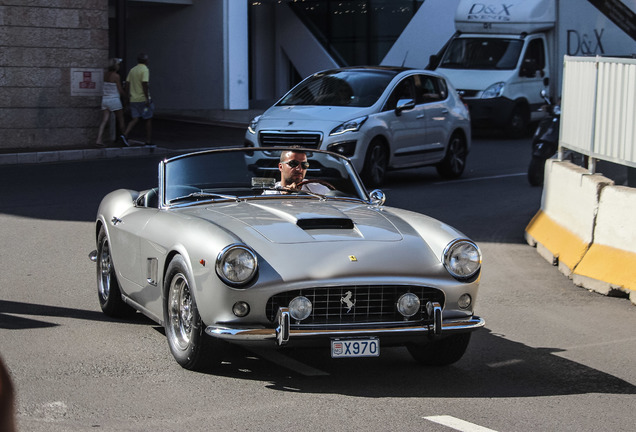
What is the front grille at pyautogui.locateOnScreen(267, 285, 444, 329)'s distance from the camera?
229 inches

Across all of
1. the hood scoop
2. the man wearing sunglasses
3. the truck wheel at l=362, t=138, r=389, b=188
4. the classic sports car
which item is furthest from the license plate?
the truck wheel at l=362, t=138, r=389, b=188

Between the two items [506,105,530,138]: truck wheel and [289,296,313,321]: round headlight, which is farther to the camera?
[506,105,530,138]: truck wheel

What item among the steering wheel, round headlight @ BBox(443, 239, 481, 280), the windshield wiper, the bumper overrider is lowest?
the bumper overrider

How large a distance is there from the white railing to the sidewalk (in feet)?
35.4

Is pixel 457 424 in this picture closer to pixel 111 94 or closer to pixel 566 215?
pixel 566 215

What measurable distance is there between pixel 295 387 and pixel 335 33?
29.2m

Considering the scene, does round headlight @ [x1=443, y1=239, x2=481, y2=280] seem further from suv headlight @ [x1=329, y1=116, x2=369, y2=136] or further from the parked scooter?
the parked scooter

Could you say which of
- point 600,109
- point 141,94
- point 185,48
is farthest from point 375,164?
point 185,48

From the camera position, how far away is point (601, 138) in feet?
33.4

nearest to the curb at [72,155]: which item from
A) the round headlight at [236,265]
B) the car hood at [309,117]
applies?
the car hood at [309,117]

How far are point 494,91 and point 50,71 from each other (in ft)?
32.6

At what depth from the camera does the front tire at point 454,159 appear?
58.2 feet

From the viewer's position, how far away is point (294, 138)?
1555 cm

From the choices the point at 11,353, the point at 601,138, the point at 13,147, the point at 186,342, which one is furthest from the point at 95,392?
the point at 13,147
